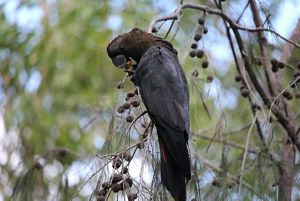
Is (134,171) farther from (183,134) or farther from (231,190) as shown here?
(231,190)

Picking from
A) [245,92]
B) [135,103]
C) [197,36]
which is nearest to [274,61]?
[245,92]

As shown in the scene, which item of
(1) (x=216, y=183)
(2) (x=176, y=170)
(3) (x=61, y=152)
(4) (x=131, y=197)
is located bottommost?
(4) (x=131, y=197)

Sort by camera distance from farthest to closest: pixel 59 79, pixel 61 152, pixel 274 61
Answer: pixel 59 79, pixel 61 152, pixel 274 61

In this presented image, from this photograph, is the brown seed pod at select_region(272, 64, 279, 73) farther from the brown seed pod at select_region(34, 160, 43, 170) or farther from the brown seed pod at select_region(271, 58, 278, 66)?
the brown seed pod at select_region(34, 160, 43, 170)

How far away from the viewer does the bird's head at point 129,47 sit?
302cm

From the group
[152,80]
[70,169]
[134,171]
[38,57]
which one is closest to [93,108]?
[70,169]

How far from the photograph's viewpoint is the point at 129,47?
3066 mm

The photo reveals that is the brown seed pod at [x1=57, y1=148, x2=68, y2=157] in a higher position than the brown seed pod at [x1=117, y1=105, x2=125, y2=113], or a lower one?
higher

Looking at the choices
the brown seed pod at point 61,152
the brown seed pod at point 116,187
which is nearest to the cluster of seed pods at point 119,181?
the brown seed pod at point 116,187

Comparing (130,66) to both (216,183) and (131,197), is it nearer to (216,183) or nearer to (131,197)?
(216,183)

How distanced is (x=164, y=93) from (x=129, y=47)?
42 cm

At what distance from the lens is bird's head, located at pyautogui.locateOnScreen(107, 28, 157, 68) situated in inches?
119

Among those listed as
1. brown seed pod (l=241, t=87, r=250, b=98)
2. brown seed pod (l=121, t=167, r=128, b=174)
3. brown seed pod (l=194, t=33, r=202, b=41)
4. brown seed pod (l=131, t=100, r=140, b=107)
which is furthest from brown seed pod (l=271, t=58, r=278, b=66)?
brown seed pod (l=121, t=167, r=128, b=174)

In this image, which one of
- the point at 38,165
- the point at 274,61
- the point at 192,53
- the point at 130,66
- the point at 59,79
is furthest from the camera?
the point at 59,79
